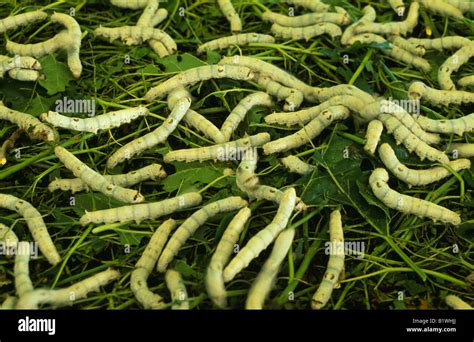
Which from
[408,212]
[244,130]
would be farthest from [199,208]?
[408,212]

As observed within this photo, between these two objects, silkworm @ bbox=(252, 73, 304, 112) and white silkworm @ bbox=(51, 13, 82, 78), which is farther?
white silkworm @ bbox=(51, 13, 82, 78)

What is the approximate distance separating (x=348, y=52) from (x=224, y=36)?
884 millimetres

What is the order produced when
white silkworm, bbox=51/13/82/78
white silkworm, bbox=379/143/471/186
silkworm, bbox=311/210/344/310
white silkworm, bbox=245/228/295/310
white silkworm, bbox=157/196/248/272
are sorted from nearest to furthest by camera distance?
white silkworm, bbox=245/228/295/310 → silkworm, bbox=311/210/344/310 → white silkworm, bbox=157/196/248/272 → white silkworm, bbox=379/143/471/186 → white silkworm, bbox=51/13/82/78

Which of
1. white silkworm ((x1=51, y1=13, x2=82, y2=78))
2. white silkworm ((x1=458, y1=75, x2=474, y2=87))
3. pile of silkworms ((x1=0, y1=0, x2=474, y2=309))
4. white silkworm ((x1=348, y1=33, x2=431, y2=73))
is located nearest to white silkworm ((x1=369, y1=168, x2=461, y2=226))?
pile of silkworms ((x1=0, y1=0, x2=474, y2=309))

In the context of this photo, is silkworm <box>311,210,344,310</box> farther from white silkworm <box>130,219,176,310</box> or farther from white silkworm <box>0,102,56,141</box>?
white silkworm <box>0,102,56,141</box>

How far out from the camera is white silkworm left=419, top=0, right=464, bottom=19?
4.09 m

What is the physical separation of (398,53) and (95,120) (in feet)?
6.63

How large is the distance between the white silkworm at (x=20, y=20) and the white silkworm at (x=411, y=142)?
255cm

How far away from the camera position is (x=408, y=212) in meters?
3.06

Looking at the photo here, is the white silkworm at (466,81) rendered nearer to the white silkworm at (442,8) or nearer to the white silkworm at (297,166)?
the white silkworm at (442,8)

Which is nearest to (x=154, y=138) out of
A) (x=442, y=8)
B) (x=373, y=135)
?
(x=373, y=135)

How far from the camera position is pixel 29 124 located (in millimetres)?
3430

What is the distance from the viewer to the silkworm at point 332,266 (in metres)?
2.72

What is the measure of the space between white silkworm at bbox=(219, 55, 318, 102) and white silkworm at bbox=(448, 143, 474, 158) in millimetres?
862
